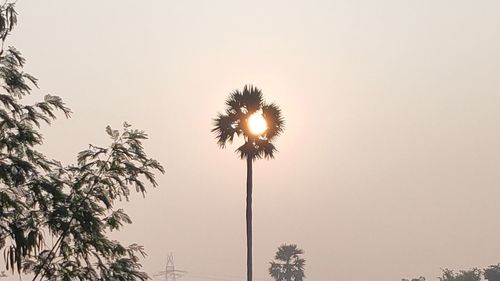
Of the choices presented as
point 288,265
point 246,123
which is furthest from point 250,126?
point 288,265

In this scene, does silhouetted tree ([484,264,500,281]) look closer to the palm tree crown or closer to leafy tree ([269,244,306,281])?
leafy tree ([269,244,306,281])

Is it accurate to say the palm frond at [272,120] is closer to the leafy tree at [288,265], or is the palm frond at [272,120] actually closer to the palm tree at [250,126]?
the palm tree at [250,126]

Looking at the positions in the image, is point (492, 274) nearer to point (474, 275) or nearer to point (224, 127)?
point (474, 275)

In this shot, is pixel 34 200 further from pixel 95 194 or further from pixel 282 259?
pixel 282 259

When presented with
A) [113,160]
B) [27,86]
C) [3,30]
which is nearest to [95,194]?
[113,160]

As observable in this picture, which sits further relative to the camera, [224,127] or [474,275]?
[474,275]

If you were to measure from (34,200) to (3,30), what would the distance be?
13.8 ft

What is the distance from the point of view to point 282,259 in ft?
318

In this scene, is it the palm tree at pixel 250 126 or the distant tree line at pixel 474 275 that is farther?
the distant tree line at pixel 474 275

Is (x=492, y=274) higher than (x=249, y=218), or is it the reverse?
(x=492, y=274)

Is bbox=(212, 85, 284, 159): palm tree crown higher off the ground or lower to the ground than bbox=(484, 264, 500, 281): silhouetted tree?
lower

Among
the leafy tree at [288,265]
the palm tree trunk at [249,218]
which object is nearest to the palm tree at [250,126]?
the palm tree trunk at [249,218]

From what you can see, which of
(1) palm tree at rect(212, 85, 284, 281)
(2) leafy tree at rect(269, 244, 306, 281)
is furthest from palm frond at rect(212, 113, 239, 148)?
(2) leafy tree at rect(269, 244, 306, 281)

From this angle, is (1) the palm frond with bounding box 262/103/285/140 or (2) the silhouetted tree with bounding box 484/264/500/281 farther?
(2) the silhouetted tree with bounding box 484/264/500/281
